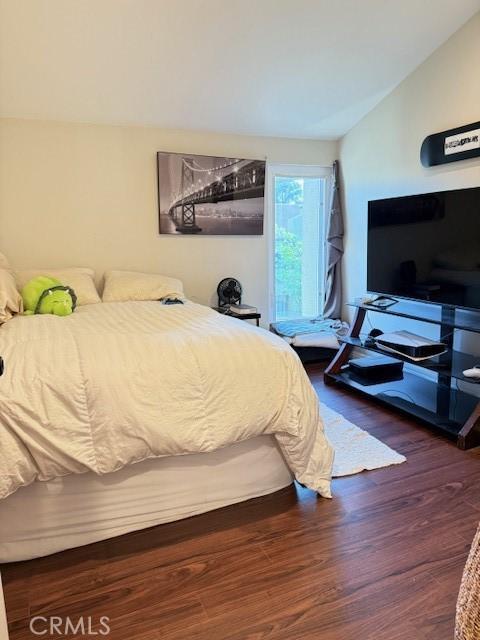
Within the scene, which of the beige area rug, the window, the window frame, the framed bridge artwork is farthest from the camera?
the window

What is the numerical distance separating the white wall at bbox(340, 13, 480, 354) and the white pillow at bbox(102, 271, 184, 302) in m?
1.78

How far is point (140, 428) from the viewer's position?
5.42ft

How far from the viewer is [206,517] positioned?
1.94 metres

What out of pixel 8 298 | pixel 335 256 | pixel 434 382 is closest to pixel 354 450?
pixel 434 382

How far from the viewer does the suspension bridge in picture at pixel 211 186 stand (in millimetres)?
3881

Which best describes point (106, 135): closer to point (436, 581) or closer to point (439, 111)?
point (439, 111)

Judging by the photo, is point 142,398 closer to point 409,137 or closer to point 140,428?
point 140,428

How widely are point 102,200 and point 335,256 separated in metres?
2.20

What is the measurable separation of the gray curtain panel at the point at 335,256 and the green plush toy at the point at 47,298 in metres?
2.47

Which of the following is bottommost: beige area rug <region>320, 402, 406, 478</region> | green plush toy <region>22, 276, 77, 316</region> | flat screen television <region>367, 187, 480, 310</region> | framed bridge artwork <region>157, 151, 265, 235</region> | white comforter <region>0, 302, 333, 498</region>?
beige area rug <region>320, 402, 406, 478</region>

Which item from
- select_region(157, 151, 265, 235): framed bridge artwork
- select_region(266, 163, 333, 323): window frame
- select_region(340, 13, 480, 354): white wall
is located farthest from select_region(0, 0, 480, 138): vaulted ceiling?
select_region(266, 163, 333, 323): window frame

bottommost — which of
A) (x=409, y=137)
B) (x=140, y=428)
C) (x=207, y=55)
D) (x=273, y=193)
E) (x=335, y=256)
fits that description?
(x=140, y=428)

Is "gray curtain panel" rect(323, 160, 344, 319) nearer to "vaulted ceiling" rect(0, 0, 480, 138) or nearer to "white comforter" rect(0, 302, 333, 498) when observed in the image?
"vaulted ceiling" rect(0, 0, 480, 138)

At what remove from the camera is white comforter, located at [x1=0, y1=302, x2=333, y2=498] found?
1.54 m
